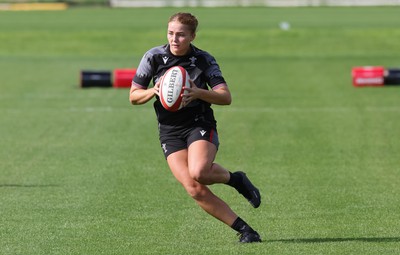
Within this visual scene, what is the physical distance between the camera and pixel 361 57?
128 ft

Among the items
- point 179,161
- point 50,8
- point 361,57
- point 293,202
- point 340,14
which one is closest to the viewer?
point 179,161

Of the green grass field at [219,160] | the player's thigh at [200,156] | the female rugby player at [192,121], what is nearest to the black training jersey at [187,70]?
the female rugby player at [192,121]

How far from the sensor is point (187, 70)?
1059cm

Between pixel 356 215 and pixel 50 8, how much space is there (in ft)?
190

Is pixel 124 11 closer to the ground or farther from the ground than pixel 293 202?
closer to the ground

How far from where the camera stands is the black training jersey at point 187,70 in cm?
1062

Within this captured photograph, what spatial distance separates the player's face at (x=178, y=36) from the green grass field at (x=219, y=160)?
1.85 m

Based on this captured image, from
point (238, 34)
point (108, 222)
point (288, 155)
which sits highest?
point (108, 222)

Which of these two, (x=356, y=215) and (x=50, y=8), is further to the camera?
(x=50, y=8)

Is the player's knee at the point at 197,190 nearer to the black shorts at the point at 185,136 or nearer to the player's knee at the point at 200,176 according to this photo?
the player's knee at the point at 200,176

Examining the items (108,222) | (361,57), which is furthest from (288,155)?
(361,57)

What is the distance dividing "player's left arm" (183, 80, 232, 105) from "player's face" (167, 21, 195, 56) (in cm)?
37

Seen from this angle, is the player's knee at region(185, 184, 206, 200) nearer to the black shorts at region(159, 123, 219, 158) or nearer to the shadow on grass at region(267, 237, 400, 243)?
the black shorts at region(159, 123, 219, 158)

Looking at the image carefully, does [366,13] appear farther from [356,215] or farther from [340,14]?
[356,215]
